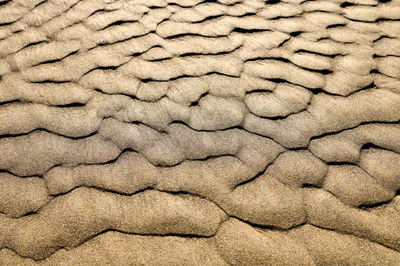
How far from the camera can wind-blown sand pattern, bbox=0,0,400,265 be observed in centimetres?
114

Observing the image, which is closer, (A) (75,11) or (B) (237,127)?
(B) (237,127)

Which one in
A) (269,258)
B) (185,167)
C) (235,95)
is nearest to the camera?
(269,258)

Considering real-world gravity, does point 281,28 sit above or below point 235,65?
above

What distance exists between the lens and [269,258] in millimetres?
1096

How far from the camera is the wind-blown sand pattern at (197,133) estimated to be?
1.14 m

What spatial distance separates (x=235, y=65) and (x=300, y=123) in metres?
0.59

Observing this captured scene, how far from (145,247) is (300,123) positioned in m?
1.07

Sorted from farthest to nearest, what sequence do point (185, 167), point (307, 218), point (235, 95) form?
point (235, 95) → point (185, 167) → point (307, 218)

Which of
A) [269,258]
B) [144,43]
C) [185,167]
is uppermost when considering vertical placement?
[144,43]

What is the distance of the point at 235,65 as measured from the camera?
182 centimetres

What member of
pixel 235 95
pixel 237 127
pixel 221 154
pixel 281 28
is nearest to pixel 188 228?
pixel 221 154

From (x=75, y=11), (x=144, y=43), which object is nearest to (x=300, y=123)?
(x=144, y=43)

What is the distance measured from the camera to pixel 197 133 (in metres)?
1.51

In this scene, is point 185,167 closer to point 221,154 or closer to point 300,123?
point 221,154
